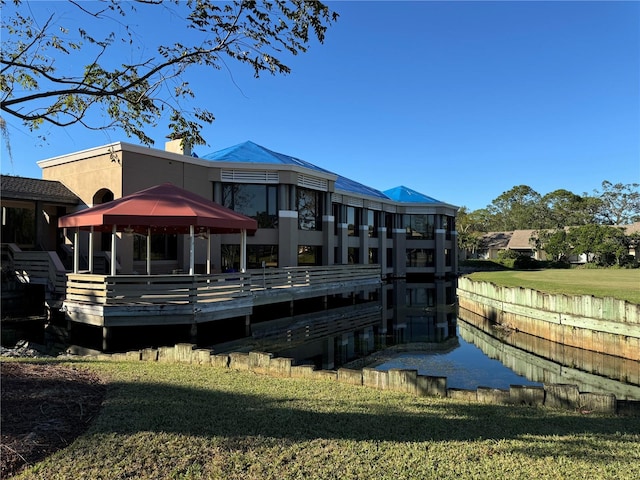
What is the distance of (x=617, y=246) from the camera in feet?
147

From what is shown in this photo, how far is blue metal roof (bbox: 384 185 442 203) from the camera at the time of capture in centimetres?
4204

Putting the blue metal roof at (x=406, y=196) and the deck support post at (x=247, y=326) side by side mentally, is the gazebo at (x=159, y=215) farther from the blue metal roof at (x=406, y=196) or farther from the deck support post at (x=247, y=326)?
the blue metal roof at (x=406, y=196)

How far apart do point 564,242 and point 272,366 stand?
50600 mm

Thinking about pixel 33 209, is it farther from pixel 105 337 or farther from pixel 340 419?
pixel 340 419

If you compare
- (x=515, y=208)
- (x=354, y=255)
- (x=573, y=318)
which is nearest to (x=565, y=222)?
(x=515, y=208)

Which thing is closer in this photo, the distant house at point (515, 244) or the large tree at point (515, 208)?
the distant house at point (515, 244)

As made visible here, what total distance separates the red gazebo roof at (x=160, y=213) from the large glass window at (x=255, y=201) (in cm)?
684

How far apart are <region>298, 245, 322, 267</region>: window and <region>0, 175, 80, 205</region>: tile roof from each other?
11.6m

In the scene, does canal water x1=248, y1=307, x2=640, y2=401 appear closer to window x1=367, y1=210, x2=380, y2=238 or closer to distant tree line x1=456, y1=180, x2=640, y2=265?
window x1=367, y1=210, x2=380, y2=238

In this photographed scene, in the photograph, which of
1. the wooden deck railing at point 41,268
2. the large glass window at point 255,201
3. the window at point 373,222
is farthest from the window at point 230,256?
the window at point 373,222

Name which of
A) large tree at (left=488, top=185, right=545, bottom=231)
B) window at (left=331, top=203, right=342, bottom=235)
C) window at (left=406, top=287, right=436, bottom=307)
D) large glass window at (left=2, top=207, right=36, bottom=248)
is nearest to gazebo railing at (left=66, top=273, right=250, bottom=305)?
large glass window at (left=2, top=207, right=36, bottom=248)

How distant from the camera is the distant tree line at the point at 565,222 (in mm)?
45969

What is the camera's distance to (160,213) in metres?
13.1

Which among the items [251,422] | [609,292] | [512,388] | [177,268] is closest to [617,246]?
[609,292]
